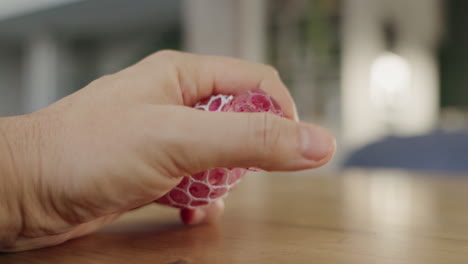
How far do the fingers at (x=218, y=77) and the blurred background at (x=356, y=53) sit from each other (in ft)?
3.97

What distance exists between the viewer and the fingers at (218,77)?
15.9 inches

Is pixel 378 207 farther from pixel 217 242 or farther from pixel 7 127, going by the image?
pixel 7 127

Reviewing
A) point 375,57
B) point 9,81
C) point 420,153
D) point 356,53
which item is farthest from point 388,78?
point 9,81

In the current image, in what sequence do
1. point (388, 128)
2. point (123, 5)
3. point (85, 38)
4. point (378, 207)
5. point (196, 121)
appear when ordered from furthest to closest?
1. point (85, 38)
2. point (123, 5)
3. point (388, 128)
4. point (378, 207)
5. point (196, 121)

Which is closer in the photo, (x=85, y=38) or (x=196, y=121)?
(x=196, y=121)

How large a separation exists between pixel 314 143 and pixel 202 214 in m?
0.19

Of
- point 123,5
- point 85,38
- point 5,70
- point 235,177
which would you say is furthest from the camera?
point 5,70

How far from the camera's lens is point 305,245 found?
1.20 feet

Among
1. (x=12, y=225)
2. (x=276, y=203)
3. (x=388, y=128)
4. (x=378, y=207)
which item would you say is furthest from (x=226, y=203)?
(x=388, y=128)

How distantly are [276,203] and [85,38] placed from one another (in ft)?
32.9

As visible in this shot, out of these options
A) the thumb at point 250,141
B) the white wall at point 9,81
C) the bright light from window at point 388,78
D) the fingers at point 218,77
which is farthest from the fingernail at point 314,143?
the white wall at point 9,81

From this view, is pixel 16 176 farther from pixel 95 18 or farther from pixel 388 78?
pixel 95 18

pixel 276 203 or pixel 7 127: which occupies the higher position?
pixel 7 127

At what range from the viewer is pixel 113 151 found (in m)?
0.32
